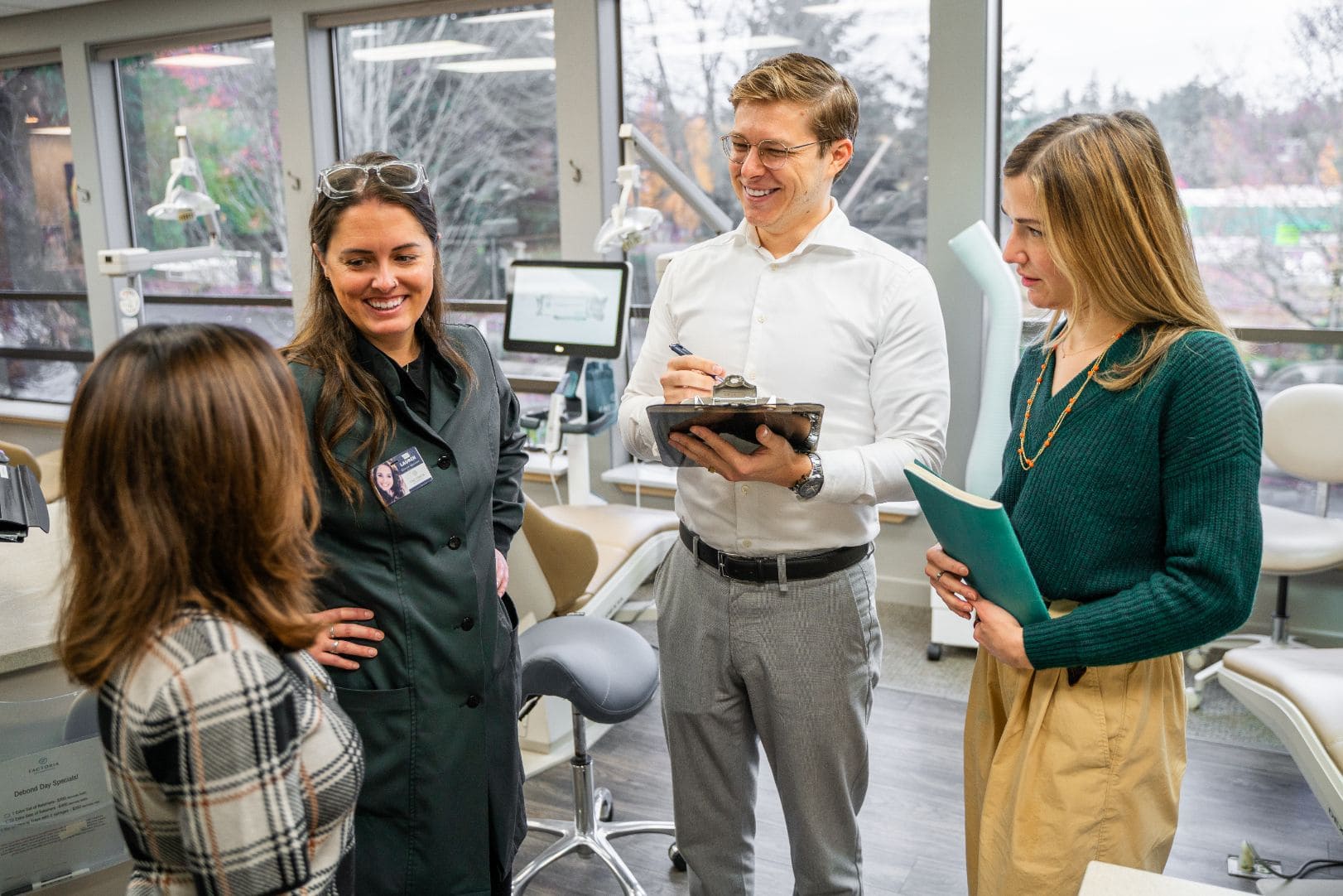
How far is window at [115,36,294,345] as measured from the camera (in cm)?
585

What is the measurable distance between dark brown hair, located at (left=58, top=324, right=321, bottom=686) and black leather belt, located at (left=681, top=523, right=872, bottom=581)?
84 centimetres

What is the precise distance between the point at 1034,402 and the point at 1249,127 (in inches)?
114

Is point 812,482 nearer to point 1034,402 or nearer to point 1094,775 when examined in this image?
point 1034,402

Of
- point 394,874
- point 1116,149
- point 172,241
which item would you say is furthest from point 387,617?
point 172,241

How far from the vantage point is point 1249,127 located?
12.4 ft

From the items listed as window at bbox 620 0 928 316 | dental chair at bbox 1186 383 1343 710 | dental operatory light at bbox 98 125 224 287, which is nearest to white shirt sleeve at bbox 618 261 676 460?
dental chair at bbox 1186 383 1343 710

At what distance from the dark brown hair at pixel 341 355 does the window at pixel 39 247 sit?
5945mm

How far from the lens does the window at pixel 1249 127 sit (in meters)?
3.68

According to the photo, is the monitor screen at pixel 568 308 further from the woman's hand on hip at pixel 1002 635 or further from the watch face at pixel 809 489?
the woman's hand on hip at pixel 1002 635

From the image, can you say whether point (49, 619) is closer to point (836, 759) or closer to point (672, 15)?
point (836, 759)

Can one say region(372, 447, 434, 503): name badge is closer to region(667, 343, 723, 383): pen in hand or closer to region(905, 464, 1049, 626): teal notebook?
region(667, 343, 723, 383): pen in hand

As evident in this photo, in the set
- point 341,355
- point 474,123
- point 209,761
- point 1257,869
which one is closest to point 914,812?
point 1257,869

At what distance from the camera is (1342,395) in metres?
3.32

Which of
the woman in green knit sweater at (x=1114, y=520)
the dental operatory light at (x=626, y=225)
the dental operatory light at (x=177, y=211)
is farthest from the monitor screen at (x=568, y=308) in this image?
the woman in green knit sweater at (x=1114, y=520)
